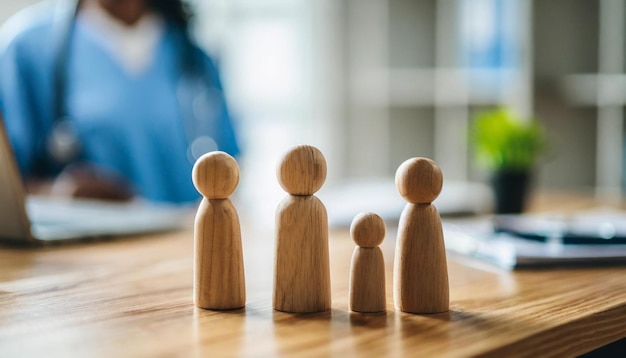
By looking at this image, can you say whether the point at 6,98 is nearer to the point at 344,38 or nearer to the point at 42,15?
the point at 42,15

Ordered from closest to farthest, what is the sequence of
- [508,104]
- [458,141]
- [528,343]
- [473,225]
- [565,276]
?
[528,343]
[565,276]
[473,225]
[508,104]
[458,141]

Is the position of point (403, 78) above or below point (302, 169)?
above

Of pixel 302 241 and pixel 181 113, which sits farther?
pixel 181 113

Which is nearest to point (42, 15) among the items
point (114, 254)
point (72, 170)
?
point (72, 170)

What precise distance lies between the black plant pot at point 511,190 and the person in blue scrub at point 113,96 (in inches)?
34.8

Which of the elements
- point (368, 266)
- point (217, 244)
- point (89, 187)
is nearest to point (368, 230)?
point (368, 266)

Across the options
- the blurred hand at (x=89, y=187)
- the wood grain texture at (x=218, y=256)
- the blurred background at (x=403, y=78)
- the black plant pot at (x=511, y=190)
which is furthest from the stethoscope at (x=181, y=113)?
the wood grain texture at (x=218, y=256)

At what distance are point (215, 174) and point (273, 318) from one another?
0.47 feet

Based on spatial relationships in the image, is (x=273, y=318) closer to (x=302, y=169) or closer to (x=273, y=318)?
(x=273, y=318)

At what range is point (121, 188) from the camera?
1677mm

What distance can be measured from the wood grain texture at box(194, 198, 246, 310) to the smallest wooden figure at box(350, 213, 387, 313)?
0.36 feet

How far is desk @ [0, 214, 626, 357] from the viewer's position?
54cm

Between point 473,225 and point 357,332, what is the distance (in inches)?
23.9

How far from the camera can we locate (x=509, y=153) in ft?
4.95
